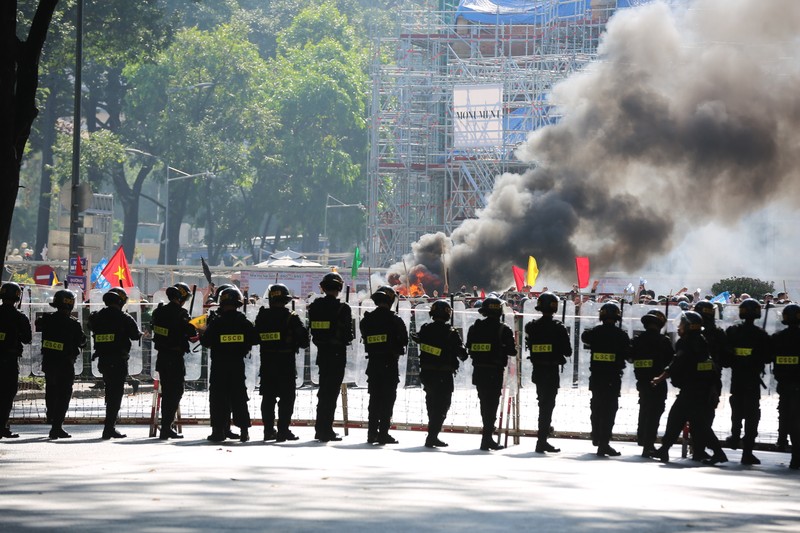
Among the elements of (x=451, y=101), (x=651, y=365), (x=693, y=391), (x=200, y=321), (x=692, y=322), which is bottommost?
(x=693, y=391)

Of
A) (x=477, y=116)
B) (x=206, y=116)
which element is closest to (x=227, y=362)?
(x=477, y=116)

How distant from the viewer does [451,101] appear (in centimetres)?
5447

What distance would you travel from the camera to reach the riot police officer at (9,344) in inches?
553

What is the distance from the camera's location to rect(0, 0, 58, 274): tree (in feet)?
41.0

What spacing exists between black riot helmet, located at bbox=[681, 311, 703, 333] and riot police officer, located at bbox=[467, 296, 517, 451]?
1.78 m

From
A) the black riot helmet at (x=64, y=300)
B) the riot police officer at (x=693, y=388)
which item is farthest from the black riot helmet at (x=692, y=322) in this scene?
the black riot helmet at (x=64, y=300)

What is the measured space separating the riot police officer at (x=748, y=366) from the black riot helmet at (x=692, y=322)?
509mm

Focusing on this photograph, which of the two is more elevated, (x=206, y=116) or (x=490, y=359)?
(x=206, y=116)

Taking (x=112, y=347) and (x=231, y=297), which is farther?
(x=112, y=347)

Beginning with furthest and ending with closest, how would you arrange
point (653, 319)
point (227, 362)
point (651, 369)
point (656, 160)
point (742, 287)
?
point (742, 287), point (656, 160), point (227, 362), point (653, 319), point (651, 369)

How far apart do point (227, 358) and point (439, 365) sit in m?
2.21

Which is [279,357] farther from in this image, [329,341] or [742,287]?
[742,287]

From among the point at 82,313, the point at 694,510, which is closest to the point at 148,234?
the point at 82,313

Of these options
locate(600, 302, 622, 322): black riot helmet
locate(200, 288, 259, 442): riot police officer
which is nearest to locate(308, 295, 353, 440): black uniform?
locate(200, 288, 259, 442): riot police officer
